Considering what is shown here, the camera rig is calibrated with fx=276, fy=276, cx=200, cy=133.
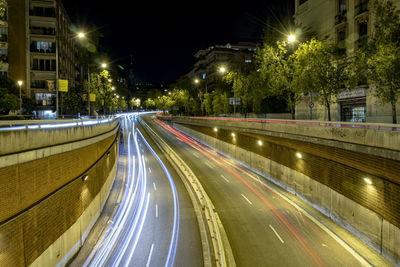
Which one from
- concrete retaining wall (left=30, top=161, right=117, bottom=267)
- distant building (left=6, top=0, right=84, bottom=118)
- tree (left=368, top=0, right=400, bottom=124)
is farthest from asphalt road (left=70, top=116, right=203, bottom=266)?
distant building (left=6, top=0, right=84, bottom=118)

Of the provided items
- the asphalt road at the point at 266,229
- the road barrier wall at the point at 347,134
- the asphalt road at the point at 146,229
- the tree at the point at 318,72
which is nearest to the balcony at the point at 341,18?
the tree at the point at 318,72

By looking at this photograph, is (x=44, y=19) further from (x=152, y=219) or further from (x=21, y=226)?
(x=21, y=226)

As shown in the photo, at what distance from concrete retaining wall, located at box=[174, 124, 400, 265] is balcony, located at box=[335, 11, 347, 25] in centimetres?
2157

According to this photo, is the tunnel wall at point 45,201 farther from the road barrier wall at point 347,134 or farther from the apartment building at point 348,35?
the apartment building at point 348,35

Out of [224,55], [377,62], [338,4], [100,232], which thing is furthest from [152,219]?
[224,55]

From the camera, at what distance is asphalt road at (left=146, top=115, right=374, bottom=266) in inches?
586

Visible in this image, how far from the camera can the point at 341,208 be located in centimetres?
1817

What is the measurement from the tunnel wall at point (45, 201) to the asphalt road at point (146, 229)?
1.37 m

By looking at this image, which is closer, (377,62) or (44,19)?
(377,62)

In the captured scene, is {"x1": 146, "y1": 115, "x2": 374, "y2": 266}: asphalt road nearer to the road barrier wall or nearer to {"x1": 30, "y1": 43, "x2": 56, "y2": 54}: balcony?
the road barrier wall

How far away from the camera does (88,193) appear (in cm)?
1773

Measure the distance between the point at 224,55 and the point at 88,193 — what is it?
81.9 meters

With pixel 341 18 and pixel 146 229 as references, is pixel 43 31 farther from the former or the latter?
pixel 341 18

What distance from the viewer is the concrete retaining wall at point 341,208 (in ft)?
46.2
